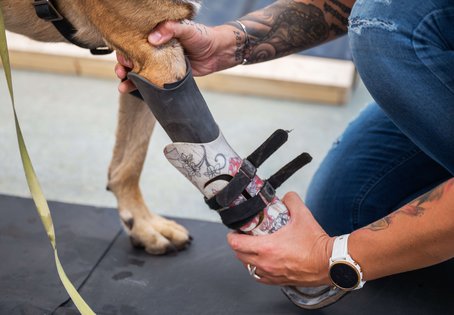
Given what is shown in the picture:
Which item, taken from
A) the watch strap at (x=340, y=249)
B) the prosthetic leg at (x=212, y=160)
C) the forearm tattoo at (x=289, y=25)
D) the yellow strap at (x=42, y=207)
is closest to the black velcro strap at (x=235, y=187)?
the prosthetic leg at (x=212, y=160)

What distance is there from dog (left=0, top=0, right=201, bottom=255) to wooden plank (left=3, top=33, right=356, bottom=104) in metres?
1.46

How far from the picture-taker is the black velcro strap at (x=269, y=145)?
1.40 m

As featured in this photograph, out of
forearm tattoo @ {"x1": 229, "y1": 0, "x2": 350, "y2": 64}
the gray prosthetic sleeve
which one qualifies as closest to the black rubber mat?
the gray prosthetic sleeve

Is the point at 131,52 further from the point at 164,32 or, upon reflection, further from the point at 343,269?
the point at 343,269

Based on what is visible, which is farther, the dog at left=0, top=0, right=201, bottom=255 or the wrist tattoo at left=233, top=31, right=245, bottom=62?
the wrist tattoo at left=233, top=31, right=245, bottom=62

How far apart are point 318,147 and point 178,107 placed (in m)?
1.58

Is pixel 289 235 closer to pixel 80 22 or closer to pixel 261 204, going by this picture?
pixel 261 204

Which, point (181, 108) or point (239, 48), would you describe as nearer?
point (181, 108)

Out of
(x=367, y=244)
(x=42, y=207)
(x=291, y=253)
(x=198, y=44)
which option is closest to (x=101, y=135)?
(x=198, y=44)

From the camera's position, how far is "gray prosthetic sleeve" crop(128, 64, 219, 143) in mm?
1313

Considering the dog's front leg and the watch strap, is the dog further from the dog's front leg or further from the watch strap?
the watch strap

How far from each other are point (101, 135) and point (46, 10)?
1459mm

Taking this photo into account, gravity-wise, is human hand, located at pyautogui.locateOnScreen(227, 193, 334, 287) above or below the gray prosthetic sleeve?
below

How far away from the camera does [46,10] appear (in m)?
1.41
